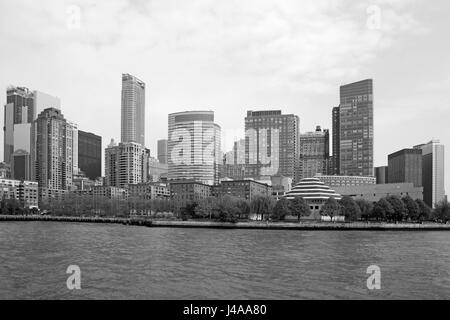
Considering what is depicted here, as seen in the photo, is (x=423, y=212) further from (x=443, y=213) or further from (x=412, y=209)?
(x=412, y=209)

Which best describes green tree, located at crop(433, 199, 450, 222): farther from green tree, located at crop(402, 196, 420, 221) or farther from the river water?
the river water

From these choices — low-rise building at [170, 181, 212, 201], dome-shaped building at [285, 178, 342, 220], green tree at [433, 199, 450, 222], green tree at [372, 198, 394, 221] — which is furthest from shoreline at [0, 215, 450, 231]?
low-rise building at [170, 181, 212, 201]

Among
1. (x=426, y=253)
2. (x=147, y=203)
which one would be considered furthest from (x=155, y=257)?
(x=147, y=203)

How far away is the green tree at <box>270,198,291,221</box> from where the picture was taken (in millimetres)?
104625

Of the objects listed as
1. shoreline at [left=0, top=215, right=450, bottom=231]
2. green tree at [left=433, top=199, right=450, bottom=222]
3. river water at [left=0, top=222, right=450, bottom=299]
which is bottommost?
shoreline at [left=0, top=215, right=450, bottom=231]

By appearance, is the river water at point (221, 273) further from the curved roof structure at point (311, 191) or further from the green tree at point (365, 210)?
the curved roof structure at point (311, 191)

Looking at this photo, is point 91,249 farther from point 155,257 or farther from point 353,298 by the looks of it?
point 353,298

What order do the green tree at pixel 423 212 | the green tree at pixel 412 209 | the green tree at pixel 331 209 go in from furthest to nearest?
the green tree at pixel 423 212 → the green tree at pixel 412 209 → the green tree at pixel 331 209

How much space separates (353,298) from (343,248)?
25.9 metres

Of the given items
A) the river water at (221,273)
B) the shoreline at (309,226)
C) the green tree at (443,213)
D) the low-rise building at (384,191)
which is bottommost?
the shoreline at (309,226)

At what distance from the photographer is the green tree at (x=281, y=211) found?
343 feet

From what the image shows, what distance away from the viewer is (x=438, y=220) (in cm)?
12006

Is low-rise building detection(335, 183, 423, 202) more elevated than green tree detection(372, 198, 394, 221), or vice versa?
low-rise building detection(335, 183, 423, 202)

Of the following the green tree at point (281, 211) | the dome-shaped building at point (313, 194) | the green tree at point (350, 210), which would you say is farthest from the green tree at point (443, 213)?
the green tree at point (281, 211)
